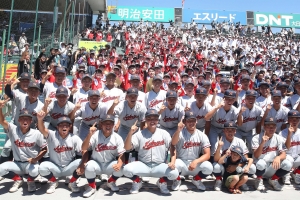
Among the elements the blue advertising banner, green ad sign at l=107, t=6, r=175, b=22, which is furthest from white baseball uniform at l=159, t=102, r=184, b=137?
the blue advertising banner

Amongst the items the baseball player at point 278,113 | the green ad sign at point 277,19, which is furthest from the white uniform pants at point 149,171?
the green ad sign at point 277,19

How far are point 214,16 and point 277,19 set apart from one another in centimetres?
744

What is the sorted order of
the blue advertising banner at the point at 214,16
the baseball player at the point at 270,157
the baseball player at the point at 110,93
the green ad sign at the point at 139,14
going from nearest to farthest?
the baseball player at the point at 270,157, the baseball player at the point at 110,93, the green ad sign at the point at 139,14, the blue advertising banner at the point at 214,16

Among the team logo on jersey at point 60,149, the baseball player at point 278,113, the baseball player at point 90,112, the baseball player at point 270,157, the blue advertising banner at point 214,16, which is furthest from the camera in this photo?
the blue advertising banner at point 214,16

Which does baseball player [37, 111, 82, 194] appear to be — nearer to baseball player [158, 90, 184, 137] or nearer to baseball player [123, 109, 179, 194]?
baseball player [123, 109, 179, 194]

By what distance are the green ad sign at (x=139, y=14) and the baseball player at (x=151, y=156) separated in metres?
28.9

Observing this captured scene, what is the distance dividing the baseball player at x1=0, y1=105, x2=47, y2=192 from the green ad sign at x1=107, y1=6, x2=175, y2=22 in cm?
2891

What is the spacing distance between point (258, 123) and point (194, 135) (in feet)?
5.38

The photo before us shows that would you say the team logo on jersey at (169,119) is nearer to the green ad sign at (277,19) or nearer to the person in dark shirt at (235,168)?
the person in dark shirt at (235,168)

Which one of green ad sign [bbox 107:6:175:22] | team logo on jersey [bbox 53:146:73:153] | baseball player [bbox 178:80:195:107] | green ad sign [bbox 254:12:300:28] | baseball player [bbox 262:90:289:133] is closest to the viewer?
team logo on jersey [bbox 53:146:73:153]

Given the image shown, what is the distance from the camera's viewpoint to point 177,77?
9766mm

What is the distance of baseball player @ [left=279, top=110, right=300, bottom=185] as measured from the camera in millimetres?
5680

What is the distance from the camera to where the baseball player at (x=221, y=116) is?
590 centimetres

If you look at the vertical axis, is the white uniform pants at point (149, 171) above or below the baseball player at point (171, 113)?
below
